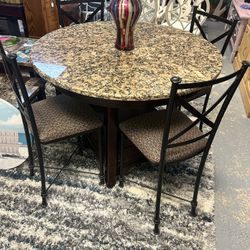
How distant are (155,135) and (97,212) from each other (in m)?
0.57

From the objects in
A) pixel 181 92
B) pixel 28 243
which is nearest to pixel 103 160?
pixel 28 243

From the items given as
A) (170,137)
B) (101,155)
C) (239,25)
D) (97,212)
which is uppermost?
(170,137)

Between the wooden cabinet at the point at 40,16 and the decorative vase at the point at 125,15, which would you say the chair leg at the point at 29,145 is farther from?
the wooden cabinet at the point at 40,16

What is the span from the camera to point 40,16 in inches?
90.4

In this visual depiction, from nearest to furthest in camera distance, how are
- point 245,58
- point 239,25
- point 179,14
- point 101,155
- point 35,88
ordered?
point 101,155
point 35,88
point 245,58
point 179,14
point 239,25

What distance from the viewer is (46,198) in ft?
5.42

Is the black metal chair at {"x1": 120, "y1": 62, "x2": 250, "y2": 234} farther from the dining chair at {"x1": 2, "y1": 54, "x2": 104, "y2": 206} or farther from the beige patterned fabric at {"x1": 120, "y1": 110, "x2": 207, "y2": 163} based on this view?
the dining chair at {"x1": 2, "y1": 54, "x2": 104, "y2": 206}

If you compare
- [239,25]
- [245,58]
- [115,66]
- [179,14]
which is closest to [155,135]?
[115,66]

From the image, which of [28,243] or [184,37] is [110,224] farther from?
[184,37]

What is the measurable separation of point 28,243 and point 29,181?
1.42 feet

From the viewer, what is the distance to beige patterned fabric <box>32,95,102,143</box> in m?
1.45

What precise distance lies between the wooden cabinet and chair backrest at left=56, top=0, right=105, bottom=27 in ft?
0.33

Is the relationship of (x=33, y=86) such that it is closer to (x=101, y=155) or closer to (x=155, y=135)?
(x=101, y=155)

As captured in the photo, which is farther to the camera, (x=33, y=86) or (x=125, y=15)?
(x=33, y=86)
